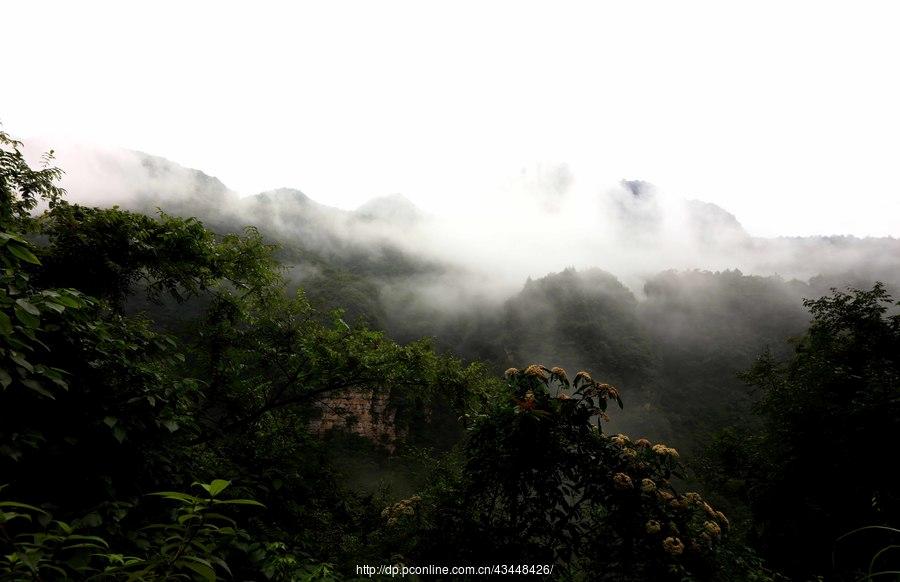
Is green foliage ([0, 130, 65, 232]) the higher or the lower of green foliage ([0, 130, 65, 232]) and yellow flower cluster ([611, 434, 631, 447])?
the higher

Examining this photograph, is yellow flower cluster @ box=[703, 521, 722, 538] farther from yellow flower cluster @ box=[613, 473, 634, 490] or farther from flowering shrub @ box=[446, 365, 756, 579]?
yellow flower cluster @ box=[613, 473, 634, 490]

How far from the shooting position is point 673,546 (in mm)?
3691

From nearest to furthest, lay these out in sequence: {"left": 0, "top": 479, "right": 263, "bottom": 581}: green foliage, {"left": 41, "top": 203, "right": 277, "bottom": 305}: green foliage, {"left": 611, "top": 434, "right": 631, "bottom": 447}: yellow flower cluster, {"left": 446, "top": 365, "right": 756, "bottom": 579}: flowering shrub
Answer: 1. {"left": 0, "top": 479, "right": 263, "bottom": 581}: green foliage
2. {"left": 446, "top": 365, "right": 756, "bottom": 579}: flowering shrub
3. {"left": 611, "top": 434, "right": 631, "bottom": 447}: yellow flower cluster
4. {"left": 41, "top": 203, "right": 277, "bottom": 305}: green foliage

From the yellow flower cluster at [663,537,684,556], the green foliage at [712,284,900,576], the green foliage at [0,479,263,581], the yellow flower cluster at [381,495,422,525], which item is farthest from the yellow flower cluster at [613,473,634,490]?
the green foliage at [712,284,900,576]

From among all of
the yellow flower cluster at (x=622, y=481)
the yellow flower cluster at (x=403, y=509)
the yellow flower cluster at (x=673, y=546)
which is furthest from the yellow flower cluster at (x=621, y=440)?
the yellow flower cluster at (x=403, y=509)

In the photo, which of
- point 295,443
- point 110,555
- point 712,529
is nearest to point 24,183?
point 295,443

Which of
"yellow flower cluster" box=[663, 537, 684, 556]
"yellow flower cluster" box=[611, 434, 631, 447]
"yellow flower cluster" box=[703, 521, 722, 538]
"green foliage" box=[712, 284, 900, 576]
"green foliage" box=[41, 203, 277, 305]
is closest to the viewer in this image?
"yellow flower cluster" box=[663, 537, 684, 556]

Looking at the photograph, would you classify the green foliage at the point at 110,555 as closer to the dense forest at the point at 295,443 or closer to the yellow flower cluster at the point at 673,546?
the dense forest at the point at 295,443

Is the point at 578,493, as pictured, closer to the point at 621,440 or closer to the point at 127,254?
the point at 621,440

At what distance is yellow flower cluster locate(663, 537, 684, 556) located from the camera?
365cm

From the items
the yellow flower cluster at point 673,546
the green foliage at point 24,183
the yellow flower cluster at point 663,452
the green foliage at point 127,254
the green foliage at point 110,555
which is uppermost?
the green foliage at point 24,183

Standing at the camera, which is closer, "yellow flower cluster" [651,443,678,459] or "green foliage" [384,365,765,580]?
"green foliage" [384,365,765,580]

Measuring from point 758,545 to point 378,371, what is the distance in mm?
19406

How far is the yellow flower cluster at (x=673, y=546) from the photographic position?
12.0 feet
